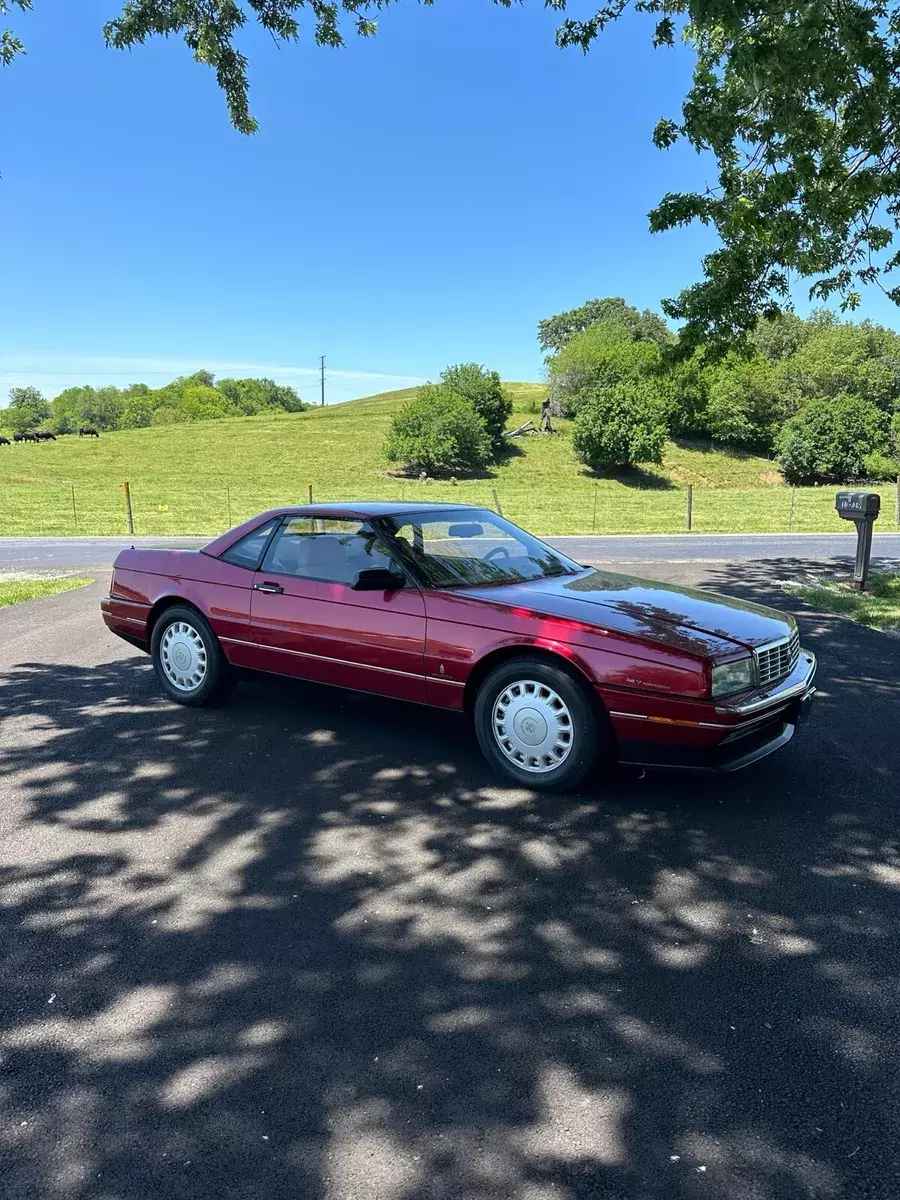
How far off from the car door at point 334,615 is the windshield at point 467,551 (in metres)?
0.16

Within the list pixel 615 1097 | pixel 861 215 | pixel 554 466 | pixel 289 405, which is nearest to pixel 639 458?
pixel 554 466

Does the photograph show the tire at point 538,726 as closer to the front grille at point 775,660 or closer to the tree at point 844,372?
the front grille at point 775,660

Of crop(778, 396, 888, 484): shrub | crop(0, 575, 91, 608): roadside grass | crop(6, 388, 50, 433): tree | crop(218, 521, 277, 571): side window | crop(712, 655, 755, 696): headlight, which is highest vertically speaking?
crop(6, 388, 50, 433): tree

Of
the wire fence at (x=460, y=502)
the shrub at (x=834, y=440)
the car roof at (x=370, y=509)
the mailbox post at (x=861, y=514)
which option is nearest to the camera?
the car roof at (x=370, y=509)

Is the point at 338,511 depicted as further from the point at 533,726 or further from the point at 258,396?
the point at 258,396

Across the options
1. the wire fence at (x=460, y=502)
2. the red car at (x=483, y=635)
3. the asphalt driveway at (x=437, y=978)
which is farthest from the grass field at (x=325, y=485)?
the asphalt driveway at (x=437, y=978)

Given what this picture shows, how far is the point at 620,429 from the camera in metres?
42.8

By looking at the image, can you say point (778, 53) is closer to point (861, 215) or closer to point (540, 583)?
point (861, 215)

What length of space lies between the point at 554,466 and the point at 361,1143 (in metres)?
46.6

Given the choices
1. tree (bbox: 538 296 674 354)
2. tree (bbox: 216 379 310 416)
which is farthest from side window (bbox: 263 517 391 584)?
tree (bbox: 216 379 310 416)

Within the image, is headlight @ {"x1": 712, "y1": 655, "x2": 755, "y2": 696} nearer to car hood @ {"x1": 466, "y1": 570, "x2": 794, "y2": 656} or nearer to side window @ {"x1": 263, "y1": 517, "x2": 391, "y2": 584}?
car hood @ {"x1": 466, "y1": 570, "x2": 794, "y2": 656}

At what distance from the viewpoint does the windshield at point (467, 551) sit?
480 centimetres

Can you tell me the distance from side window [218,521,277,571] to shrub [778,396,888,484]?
138 feet

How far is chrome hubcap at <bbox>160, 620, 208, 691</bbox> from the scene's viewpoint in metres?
5.61
